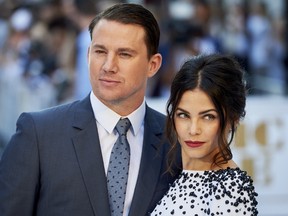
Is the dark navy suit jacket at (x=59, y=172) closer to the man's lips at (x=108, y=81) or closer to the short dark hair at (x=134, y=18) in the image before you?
the man's lips at (x=108, y=81)

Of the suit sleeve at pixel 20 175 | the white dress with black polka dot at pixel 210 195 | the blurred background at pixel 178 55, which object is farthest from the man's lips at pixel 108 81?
the blurred background at pixel 178 55


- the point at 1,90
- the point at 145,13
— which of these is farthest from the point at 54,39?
the point at 145,13

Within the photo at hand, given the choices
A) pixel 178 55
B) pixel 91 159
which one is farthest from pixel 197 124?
pixel 178 55

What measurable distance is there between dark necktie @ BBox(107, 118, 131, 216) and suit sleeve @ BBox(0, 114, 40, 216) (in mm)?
348

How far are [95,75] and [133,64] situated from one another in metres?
0.19

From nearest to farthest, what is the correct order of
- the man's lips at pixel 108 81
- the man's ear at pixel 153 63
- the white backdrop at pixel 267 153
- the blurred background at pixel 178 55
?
1. the man's lips at pixel 108 81
2. the man's ear at pixel 153 63
3. the white backdrop at pixel 267 153
4. the blurred background at pixel 178 55

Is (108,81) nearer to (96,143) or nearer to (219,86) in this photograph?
(96,143)

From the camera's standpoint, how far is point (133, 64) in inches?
163

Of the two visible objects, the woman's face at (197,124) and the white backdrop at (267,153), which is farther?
the white backdrop at (267,153)

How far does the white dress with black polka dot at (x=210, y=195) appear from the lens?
3830mm

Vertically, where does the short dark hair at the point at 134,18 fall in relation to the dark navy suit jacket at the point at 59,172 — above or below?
above

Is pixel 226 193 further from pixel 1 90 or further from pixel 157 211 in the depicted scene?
pixel 1 90

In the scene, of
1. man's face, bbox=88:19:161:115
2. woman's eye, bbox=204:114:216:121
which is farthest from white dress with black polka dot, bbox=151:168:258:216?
man's face, bbox=88:19:161:115

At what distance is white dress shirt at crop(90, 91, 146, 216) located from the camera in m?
4.16
